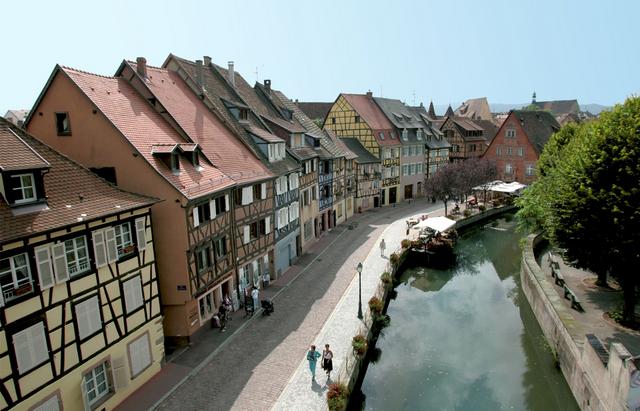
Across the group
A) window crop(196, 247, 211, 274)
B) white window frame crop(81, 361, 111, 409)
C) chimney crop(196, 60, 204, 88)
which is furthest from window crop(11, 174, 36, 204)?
chimney crop(196, 60, 204, 88)

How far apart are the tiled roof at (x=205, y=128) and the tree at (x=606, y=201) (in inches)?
671

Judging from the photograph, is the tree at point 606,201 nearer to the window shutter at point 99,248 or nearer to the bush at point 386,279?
the bush at point 386,279

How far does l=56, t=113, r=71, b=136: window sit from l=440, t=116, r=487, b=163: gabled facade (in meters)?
64.7

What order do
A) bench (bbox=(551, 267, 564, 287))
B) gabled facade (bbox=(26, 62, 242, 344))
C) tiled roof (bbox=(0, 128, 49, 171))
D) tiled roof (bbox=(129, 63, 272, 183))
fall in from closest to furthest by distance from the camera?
1. tiled roof (bbox=(0, 128, 49, 171))
2. gabled facade (bbox=(26, 62, 242, 344))
3. tiled roof (bbox=(129, 63, 272, 183))
4. bench (bbox=(551, 267, 564, 287))

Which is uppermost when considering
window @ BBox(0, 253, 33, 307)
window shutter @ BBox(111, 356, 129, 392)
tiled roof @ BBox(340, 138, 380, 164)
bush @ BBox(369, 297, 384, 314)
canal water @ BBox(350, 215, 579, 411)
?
tiled roof @ BBox(340, 138, 380, 164)

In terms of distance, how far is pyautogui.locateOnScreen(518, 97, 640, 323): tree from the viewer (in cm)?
1933

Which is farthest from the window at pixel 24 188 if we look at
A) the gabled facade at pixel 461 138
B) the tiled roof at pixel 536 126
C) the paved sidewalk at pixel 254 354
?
the gabled facade at pixel 461 138

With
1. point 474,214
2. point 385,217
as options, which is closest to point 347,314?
point 385,217

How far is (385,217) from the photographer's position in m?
51.9

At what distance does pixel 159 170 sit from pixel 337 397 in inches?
487

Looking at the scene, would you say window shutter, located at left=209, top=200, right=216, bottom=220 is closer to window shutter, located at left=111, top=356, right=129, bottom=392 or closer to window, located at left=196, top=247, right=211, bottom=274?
window, located at left=196, top=247, right=211, bottom=274

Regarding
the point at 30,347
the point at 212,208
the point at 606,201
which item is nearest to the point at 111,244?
the point at 30,347

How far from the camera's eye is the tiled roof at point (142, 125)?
2080 centimetres

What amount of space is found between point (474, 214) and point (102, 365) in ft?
143
